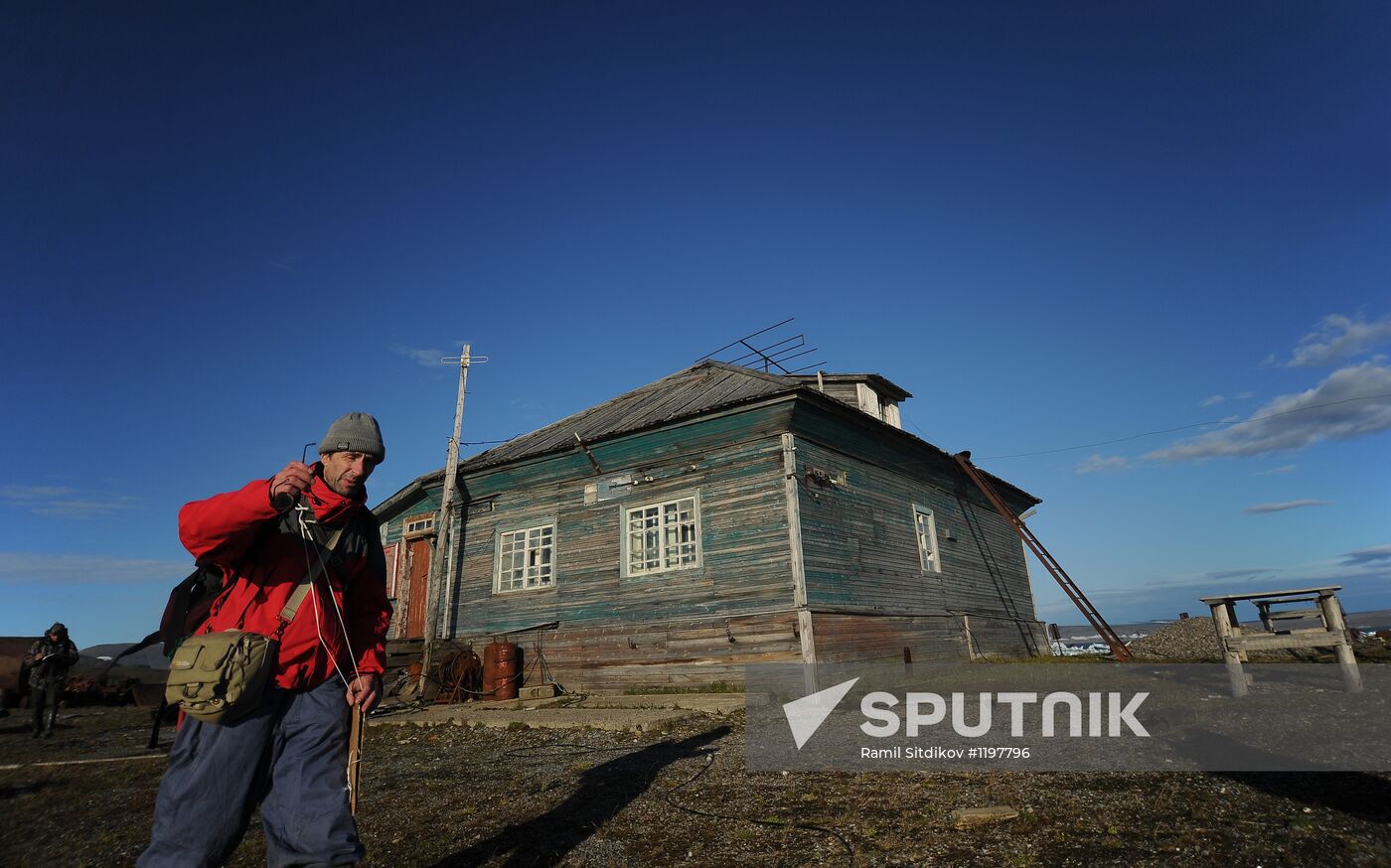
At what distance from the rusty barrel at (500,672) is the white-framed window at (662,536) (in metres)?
2.97

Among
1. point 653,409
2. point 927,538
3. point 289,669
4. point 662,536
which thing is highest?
point 653,409

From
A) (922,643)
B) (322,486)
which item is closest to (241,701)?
(322,486)

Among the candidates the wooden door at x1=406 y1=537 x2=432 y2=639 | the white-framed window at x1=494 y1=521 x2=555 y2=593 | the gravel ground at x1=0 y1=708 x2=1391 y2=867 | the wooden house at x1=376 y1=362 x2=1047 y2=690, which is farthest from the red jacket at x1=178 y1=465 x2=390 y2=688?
the wooden door at x1=406 y1=537 x2=432 y2=639

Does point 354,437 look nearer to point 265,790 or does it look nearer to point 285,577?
point 285,577

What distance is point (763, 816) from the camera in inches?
185

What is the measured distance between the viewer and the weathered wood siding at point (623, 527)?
1249cm

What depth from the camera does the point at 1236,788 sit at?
4727 mm

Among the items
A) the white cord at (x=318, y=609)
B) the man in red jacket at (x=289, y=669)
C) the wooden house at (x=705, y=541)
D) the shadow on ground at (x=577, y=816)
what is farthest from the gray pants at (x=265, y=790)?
the wooden house at (x=705, y=541)

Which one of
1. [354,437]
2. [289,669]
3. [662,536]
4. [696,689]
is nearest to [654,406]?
[662,536]

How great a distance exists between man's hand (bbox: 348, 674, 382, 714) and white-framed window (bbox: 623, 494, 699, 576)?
33.6ft

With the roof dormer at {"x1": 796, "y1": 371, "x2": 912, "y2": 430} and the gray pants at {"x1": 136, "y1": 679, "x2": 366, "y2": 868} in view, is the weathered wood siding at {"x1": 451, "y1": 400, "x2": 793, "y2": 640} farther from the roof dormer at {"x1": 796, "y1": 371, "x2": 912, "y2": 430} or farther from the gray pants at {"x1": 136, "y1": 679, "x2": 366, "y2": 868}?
the gray pants at {"x1": 136, "y1": 679, "x2": 366, "y2": 868}

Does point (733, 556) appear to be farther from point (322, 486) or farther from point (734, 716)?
point (322, 486)

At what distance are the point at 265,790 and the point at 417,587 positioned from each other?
1633cm

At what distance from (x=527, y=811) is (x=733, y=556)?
7.75 m
